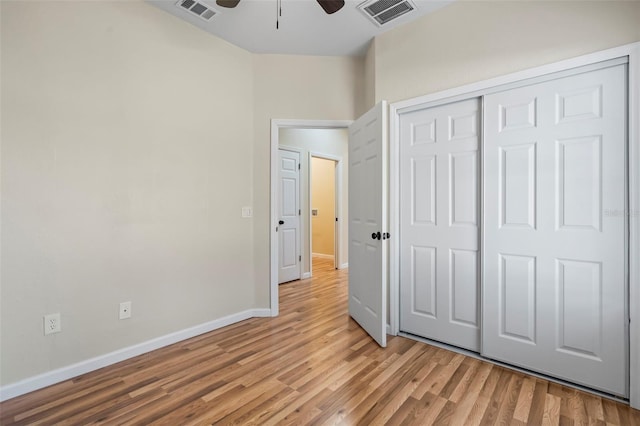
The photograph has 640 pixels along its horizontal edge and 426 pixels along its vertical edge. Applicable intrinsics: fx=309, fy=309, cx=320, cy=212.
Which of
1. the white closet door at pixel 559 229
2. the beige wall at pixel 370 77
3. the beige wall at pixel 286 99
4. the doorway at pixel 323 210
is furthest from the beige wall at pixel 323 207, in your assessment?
the white closet door at pixel 559 229

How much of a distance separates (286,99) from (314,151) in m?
1.95

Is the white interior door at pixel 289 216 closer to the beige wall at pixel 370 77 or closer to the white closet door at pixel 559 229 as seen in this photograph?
the beige wall at pixel 370 77

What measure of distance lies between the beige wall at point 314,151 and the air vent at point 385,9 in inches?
90.2

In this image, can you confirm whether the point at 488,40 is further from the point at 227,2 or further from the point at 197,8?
the point at 197,8

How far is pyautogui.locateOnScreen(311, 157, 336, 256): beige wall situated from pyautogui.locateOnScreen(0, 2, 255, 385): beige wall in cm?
362

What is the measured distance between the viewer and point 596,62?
6.13 ft

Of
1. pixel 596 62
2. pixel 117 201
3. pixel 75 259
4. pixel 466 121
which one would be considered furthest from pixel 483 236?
pixel 75 259

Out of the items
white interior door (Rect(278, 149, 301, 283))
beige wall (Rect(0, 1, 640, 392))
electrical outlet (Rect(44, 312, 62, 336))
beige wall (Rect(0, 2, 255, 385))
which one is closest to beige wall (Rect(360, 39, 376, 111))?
beige wall (Rect(0, 1, 640, 392))

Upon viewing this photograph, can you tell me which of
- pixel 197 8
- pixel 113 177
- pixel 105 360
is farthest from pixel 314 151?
pixel 105 360

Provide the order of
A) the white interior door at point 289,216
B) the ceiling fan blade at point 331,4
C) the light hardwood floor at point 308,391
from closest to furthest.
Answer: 1. the light hardwood floor at point 308,391
2. the ceiling fan blade at point 331,4
3. the white interior door at point 289,216

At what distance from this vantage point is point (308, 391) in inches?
75.9

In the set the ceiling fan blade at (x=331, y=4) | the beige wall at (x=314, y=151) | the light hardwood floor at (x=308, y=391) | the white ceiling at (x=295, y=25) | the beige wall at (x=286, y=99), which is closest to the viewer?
the light hardwood floor at (x=308, y=391)

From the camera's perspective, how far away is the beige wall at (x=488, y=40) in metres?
1.87

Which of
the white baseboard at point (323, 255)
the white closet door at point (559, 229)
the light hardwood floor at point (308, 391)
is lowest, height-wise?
the light hardwood floor at point (308, 391)
